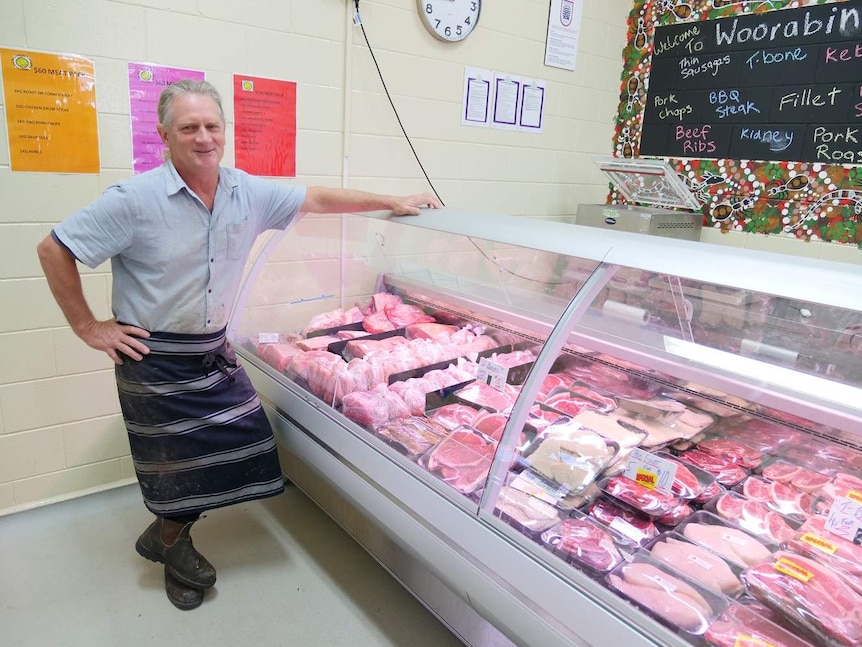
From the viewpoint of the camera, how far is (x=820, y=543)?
140cm

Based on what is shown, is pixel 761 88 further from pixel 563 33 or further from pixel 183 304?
pixel 183 304

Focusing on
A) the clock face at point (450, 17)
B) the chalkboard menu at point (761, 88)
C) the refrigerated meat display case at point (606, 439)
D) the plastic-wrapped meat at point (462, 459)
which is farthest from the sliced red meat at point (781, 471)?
the clock face at point (450, 17)

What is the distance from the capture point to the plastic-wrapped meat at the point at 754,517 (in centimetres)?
147

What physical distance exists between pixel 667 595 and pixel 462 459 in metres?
0.65

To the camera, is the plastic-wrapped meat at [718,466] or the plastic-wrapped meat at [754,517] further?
the plastic-wrapped meat at [718,466]

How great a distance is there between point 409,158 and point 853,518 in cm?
269

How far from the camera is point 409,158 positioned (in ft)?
11.4

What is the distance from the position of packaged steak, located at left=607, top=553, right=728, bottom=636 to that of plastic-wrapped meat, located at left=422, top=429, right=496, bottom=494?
446mm

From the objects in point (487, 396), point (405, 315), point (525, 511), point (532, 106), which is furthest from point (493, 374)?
point (532, 106)

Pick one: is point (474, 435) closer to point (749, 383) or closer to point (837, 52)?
point (749, 383)

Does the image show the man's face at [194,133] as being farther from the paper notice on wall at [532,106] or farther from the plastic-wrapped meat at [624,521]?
the paper notice on wall at [532,106]

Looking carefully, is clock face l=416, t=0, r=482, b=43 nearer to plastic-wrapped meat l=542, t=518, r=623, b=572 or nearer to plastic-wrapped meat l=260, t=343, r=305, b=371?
plastic-wrapped meat l=260, t=343, r=305, b=371

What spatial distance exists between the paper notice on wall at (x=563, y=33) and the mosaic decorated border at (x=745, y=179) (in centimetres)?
56

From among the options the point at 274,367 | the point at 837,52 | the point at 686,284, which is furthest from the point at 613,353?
the point at 837,52
